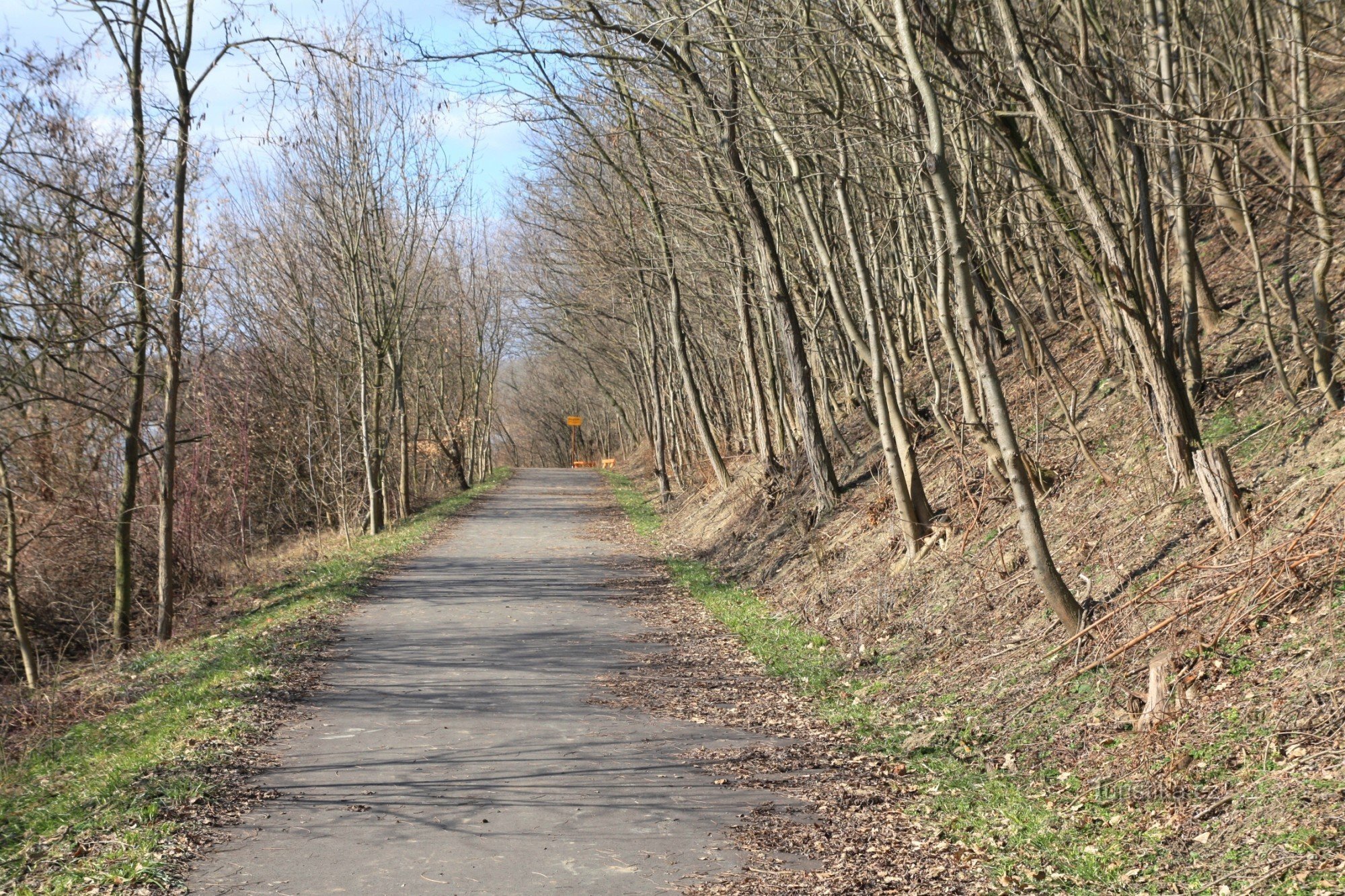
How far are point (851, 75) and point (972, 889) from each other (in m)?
10.8

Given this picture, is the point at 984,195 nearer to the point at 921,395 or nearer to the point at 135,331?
the point at 921,395

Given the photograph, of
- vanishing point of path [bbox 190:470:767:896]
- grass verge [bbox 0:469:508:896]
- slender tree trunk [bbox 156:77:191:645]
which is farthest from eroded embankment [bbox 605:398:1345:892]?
slender tree trunk [bbox 156:77:191:645]

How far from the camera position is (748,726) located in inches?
312

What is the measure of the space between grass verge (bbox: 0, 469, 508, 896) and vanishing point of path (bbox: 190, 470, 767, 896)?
0.33m

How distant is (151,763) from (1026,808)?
17.6 feet

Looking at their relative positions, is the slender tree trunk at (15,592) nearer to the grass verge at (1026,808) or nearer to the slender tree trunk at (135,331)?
the slender tree trunk at (135,331)

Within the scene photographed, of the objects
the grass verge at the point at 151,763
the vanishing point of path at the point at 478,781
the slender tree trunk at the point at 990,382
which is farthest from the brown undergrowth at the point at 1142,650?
the grass verge at the point at 151,763

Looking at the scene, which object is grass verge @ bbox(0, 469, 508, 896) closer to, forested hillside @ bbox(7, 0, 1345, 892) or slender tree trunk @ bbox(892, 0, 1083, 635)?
forested hillside @ bbox(7, 0, 1345, 892)

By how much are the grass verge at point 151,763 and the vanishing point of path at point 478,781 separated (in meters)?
0.33

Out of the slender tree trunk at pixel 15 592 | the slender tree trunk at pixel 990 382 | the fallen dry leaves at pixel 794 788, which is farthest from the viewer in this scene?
the slender tree trunk at pixel 15 592

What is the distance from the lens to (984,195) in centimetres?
1328

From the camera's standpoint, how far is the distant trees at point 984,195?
774cm

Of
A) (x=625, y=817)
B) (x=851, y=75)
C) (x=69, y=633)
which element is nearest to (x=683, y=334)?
(x=851, y=75)

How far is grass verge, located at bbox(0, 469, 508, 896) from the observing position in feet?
17.5
